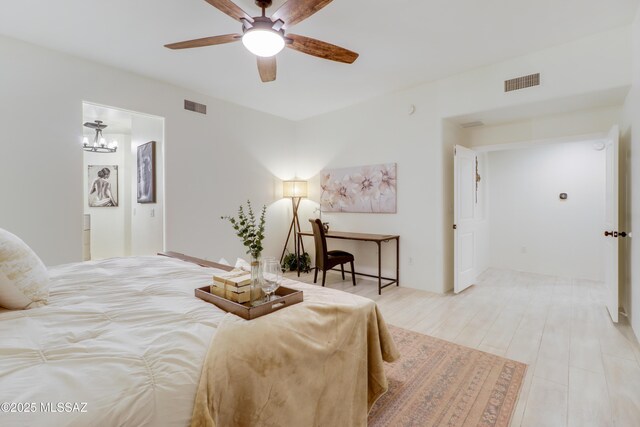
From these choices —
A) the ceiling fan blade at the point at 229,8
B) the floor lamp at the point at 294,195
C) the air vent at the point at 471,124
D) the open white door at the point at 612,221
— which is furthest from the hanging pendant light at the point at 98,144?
the open white door at the point at 612,221

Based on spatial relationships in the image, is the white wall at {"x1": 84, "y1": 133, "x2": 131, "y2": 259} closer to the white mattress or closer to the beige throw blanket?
the white mattress

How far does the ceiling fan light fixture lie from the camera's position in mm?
1919

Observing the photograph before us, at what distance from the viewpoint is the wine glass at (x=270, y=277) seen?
4.65ft

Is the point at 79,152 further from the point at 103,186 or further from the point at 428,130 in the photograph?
the point at 428,130

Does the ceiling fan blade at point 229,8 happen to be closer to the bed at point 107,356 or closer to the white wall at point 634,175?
the bed at point 107,356

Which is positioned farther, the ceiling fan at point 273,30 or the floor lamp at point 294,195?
the floor lamp at point 294,195

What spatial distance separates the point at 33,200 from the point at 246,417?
10.6 feet

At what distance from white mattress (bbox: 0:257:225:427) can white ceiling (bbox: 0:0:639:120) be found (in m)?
2.15

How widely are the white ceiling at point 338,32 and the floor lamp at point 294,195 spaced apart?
1.79 m

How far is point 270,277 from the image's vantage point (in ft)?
4.71

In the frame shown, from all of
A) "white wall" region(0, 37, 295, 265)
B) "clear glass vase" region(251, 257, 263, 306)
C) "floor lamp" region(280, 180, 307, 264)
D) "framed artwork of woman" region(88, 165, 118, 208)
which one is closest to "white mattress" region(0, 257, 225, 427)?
"clear glass vase" region(251, 257, 263, 306)

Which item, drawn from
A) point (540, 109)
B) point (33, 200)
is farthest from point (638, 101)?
point (33, 200)

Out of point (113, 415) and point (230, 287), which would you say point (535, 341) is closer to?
point (230, 287)

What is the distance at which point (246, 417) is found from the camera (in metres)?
1.00
